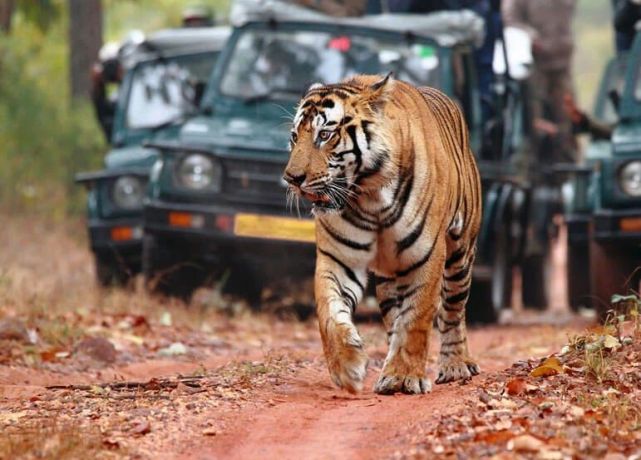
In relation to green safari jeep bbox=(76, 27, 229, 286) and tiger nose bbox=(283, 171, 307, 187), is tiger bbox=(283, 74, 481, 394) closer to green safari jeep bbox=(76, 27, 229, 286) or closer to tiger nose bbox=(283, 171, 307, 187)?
tiger nose bbox=(283, 171, 307, 187)

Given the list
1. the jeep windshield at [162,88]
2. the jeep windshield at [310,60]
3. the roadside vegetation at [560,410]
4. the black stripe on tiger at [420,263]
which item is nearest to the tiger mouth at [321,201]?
the black stripe on tiger at [420,263]

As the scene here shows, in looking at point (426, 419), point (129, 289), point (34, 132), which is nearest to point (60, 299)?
point (129, 289)

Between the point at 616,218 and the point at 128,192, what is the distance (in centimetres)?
413

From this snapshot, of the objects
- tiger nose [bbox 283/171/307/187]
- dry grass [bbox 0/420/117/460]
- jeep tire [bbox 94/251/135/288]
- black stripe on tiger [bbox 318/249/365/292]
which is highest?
tiger nose [bbox 283/171/307/187]

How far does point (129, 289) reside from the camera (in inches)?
466

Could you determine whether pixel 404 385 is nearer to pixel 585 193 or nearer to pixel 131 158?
pixel 585 193

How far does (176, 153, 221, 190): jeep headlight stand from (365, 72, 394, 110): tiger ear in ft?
14.3

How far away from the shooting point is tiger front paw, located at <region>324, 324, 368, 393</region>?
659 centimetres

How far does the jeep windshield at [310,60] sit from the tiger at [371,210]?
424cm

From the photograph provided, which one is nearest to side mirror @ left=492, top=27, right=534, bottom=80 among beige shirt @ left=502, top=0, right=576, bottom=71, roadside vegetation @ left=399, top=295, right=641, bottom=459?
beige shirt @ left=502, top=0, right=576, bottom=71

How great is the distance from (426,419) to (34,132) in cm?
1500

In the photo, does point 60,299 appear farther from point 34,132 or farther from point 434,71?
point 34,132

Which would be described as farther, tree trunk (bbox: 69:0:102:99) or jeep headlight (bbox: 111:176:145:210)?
tree trunk (bbox: 69:0:102:99)

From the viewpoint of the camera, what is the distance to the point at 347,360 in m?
6.60
